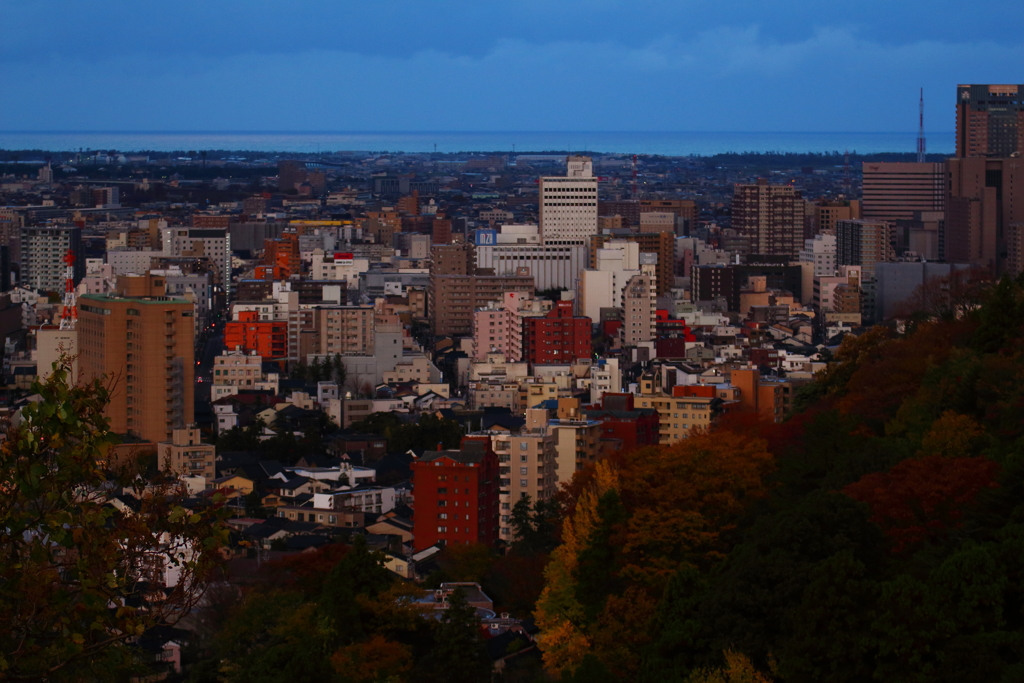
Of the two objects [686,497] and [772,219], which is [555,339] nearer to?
[686,497]

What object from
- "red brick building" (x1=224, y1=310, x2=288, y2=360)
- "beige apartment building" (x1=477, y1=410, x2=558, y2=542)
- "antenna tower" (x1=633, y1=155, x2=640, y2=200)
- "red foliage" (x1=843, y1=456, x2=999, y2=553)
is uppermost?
"antenna tower" (x1=633, y1=155, x2=640, y2=200)

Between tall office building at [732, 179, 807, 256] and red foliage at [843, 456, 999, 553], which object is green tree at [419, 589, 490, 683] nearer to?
red foliage at [843, 456, 999, 553]

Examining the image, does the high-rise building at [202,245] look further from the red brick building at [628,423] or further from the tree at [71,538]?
the tree at [71,538]

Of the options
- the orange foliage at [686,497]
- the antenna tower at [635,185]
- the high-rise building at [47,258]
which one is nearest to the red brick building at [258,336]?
the high-rise building at [47,258]

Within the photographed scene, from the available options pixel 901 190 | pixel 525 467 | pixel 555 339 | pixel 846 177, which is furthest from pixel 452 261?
pixel 846 177

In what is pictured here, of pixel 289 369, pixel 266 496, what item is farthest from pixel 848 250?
pixel 266 496

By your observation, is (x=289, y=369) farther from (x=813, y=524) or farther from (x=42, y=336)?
(x=813, y=524)

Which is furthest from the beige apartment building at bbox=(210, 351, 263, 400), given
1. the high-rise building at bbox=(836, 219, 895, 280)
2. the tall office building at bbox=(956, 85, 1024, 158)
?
the tall office building at bbox=(956, 85, 1024, 158)
